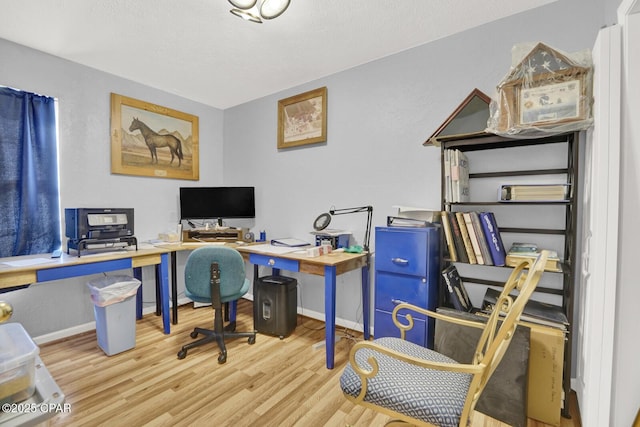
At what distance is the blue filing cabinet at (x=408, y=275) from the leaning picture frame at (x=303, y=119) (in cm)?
136

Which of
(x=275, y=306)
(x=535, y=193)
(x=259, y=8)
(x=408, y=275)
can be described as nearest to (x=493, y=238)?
(x=535, y=193)

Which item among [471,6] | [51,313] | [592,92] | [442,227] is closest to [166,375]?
[51,313]

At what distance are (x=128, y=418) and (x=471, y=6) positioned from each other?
3.23 metres

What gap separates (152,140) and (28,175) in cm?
107

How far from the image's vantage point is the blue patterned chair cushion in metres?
1.06

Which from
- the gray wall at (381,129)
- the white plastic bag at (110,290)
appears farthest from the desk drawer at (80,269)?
the gray wall at (381,129)

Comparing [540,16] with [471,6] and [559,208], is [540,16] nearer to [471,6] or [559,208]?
[471,6]

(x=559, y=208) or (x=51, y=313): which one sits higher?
(x=559, y=208)

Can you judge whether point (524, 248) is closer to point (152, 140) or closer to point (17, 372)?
point (17, 372)

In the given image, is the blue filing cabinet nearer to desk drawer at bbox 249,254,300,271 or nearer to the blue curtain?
desk drawer at bbox 249,254,300,271

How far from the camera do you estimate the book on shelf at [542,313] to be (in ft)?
5.23

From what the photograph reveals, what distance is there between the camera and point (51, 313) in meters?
2.54

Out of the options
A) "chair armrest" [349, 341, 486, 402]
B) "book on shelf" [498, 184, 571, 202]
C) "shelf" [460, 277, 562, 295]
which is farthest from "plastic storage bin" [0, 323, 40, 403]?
"shelf" [460, 277, 562, 295]

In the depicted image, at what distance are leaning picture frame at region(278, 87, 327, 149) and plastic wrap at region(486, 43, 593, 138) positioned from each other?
162 centimetres
